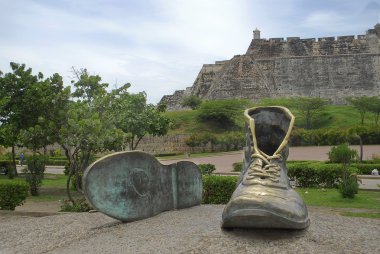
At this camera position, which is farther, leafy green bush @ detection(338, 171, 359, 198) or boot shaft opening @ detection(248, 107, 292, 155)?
leafy green bush @ detection(338, 171, 359, 198)

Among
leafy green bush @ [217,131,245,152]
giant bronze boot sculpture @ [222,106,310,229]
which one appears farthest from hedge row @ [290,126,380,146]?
giant bronze boot sculpture @ [222,106,310,229]

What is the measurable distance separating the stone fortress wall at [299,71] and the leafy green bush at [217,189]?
3678 centimetres

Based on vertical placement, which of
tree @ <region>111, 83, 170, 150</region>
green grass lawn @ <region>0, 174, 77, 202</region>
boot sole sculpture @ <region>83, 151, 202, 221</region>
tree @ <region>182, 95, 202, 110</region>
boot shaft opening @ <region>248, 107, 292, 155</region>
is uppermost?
tree @ <region>182, 95, 202, 110</region>

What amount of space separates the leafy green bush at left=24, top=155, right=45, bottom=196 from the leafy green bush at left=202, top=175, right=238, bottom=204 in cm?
603

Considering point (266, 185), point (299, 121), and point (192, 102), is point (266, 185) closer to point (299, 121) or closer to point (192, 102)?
point (299, 121)

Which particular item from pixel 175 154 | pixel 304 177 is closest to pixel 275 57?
pixel 175 154

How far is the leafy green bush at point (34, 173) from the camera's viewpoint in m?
13.5

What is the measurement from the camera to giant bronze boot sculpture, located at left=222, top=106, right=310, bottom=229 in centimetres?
360

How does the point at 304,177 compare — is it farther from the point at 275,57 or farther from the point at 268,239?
the point at 275,57

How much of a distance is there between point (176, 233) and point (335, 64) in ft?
161

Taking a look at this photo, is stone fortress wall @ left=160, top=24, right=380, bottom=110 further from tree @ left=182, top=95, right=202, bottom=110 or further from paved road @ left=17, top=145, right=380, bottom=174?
paved road @ left=17, top=145, right=380, bottom=174

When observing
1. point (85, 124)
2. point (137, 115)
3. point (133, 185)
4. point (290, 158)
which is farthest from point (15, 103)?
point (290, 158)

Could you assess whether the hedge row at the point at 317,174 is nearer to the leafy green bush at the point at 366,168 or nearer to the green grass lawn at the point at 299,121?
the leafy green bush at the point at 366,168

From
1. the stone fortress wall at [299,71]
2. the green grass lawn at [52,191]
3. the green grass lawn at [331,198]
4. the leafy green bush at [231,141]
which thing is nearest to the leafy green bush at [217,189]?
the green grass lawn at [331,198]
